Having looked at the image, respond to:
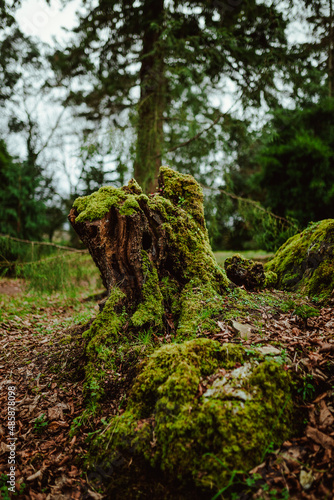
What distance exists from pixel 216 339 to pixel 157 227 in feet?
5.48

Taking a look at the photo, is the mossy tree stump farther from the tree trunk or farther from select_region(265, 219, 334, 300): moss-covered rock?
the tree trunk

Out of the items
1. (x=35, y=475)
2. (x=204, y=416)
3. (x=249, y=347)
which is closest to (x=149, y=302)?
(x=249, y=347)

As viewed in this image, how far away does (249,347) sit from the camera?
2.38 m

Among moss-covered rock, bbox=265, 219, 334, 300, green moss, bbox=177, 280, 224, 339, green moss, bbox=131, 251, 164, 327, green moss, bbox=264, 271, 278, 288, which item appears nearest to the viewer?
green moss, bbox=177, 280, 224, 339

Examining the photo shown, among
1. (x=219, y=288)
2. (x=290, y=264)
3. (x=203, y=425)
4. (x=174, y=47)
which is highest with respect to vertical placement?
(x=174, y=47)

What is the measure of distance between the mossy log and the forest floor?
2.59 ft

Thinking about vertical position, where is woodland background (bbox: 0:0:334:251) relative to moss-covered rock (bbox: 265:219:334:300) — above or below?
above

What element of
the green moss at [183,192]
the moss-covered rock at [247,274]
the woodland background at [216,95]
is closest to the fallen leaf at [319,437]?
the moss-covered rock at [247,274]

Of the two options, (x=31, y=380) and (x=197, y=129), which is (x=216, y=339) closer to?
(x=31, y=380)

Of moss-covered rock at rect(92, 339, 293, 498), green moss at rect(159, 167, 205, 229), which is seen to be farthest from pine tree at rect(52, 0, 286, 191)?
moss-covered rock at rect(92, 339, 293, 498)

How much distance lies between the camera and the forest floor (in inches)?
63.6

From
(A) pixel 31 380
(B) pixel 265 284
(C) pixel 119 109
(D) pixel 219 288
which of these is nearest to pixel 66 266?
(A) pixel 31 380

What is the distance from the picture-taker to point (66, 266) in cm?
571

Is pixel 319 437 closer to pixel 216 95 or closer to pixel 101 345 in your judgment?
pixel 101 345
